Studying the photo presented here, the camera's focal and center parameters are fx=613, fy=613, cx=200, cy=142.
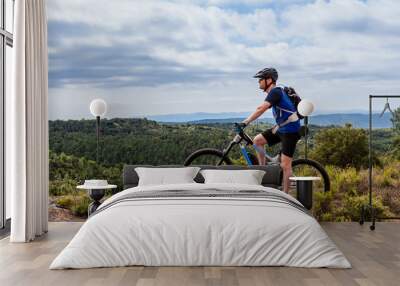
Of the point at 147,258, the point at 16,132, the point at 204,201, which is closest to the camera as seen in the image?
the point at 147,258

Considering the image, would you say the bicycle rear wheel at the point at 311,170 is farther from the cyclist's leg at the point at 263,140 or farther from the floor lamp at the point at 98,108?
the floor lamp at the point at 98,108

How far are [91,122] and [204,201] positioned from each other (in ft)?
12.1

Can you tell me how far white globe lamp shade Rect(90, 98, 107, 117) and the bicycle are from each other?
1.29 metres

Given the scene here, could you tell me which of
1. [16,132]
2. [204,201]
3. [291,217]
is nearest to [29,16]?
[16,132]

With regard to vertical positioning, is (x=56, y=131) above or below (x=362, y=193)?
above

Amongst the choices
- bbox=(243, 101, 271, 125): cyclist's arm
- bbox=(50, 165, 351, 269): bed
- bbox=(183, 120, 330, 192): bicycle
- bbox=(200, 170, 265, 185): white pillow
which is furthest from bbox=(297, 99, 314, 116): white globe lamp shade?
bbox=(50, 165, 351, 269): bed

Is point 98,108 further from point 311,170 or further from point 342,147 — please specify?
point 342,147

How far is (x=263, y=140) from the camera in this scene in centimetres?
811

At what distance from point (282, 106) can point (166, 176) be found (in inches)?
76.3

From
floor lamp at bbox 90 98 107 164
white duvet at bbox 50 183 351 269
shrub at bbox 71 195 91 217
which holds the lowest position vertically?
shrub at bbox 71 195 91 217

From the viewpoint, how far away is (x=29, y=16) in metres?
6.48

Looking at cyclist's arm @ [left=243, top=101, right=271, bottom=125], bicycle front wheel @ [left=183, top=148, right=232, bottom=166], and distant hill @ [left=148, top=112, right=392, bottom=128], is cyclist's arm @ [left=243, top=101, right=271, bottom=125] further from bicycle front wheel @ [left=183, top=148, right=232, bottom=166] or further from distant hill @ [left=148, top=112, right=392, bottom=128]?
bicycle front wheel @ [left=183, top=148, right=232, bottom=166]

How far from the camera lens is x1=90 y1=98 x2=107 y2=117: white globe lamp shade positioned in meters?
7.89

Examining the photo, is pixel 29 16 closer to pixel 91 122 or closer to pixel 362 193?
pixel 91 122
